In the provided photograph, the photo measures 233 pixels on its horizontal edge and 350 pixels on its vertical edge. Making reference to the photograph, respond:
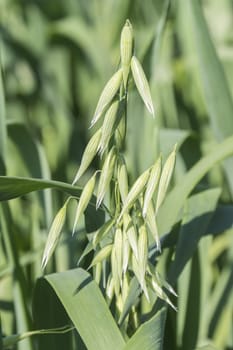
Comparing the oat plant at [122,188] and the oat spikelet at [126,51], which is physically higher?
the oat spikelet at [126,51]

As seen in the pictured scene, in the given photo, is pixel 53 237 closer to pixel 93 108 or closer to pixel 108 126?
pixel 108 126

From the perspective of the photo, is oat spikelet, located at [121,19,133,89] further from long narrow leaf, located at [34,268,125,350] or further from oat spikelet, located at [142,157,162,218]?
long narrow leaf, located at [34,268,125,350]

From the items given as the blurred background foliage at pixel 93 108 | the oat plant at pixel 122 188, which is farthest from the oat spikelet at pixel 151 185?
the blurred background foliage at pixel 93 108

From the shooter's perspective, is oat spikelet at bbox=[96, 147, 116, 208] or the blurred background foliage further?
the blurred background foliage

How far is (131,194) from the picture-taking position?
65cm

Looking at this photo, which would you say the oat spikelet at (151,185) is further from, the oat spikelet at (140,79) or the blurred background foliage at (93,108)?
the blurred background foliage at (93,108)

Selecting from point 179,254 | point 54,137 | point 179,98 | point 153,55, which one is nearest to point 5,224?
point 179,254

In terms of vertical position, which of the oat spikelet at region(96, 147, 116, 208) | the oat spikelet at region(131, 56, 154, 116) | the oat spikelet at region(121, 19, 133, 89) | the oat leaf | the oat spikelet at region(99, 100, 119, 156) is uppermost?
the oat spikelet at region(121, 19, 133, 89)

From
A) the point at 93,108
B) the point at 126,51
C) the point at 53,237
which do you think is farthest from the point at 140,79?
the point at 93,108

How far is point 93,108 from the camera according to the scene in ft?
5.74

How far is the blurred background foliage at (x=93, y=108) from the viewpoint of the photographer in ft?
3.20

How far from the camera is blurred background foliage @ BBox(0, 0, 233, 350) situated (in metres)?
0.98

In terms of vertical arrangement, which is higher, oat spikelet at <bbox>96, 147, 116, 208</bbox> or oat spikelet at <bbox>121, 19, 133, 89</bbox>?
oat spikelet at <bbox>121, 19, 133, 89</bbox>

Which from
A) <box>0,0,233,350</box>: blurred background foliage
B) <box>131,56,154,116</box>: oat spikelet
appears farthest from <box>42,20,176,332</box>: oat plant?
<box>0,0,233,350</box>: blurred background foliage
